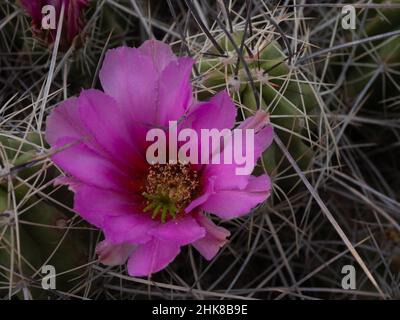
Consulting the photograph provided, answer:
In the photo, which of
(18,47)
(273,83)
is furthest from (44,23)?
(273,83)

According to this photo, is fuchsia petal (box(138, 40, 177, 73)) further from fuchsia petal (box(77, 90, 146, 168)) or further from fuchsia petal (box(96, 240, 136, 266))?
fuchsia petal (box(96, 240, 136, 266))

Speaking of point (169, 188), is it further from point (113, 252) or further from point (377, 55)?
point (377, 55)

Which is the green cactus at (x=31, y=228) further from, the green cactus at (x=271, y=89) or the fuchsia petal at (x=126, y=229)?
the green cactus at (x=271, y=89)

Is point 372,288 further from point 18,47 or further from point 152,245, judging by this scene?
point 18,47

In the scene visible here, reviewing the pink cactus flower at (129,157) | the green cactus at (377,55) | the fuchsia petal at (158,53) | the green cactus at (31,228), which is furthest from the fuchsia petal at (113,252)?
the green cactus at (377,55)

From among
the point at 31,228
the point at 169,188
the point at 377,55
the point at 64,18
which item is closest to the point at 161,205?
the point at 169,188
